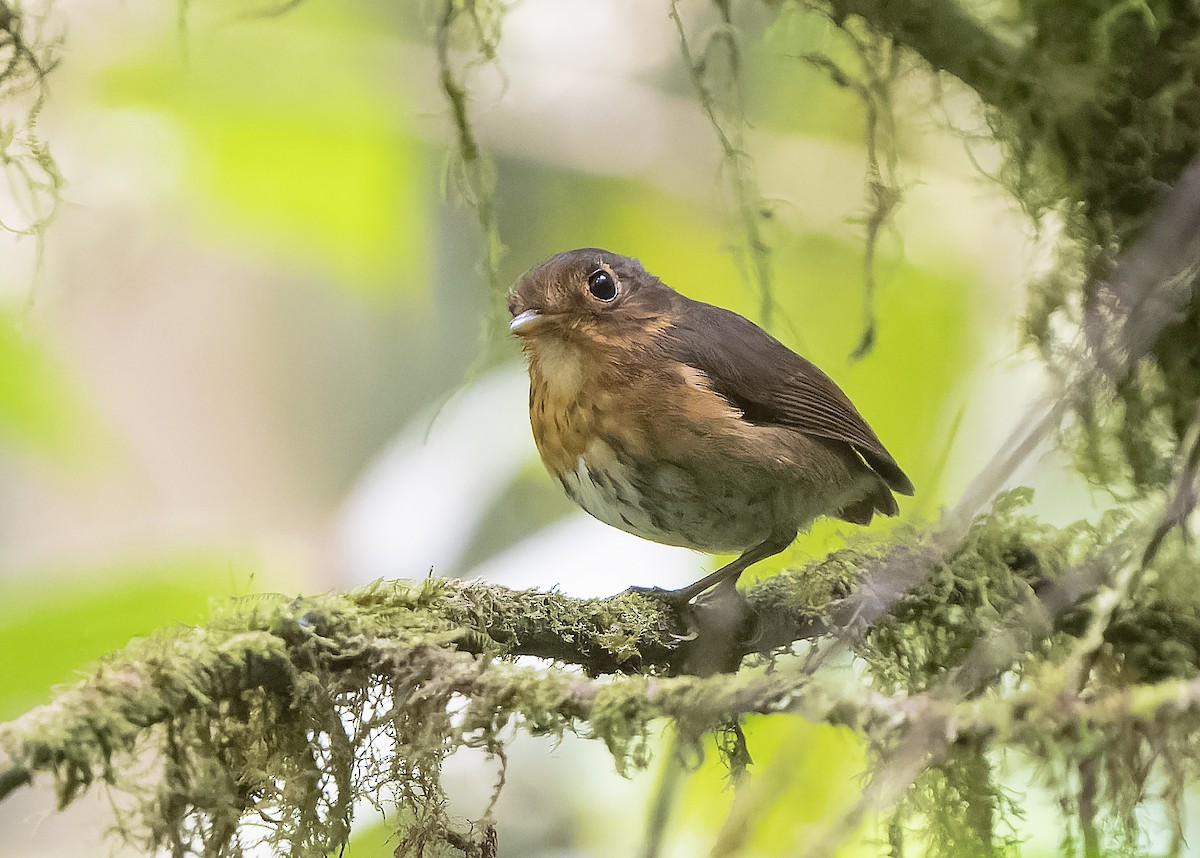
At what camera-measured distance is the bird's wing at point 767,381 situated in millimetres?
1739

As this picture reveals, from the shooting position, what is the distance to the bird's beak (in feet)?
5.32

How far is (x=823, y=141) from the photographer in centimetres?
246

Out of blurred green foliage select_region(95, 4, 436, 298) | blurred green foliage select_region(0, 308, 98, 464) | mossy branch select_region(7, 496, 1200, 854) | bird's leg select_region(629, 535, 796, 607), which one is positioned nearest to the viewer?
mossy branch select_region(7, 496, 1200, 854)

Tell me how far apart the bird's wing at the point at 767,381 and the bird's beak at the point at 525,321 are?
0.83 feet

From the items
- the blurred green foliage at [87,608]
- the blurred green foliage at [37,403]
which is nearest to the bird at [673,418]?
the blurred green foliage at [87,608]

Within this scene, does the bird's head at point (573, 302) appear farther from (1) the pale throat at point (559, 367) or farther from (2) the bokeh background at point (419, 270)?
(2) the bokeh background at point (419, 270)

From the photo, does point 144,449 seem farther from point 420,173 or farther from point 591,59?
point 591,59

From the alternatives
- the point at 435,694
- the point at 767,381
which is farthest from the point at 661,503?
the point at 435,694

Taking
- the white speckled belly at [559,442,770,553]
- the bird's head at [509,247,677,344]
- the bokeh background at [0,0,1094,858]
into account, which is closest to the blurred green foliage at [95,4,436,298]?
the bokeh background at [0,0,1094,858]

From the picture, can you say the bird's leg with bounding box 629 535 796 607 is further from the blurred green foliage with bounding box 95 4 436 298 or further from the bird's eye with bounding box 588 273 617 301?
the blurred green foliage with bounding box 95 4 436 298

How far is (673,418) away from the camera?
5.23ft

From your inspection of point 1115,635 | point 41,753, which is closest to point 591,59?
point 1115,635

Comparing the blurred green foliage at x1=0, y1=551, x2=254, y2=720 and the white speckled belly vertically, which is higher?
the blurred green foliage at x1=0, y1=551, x2=254, y2=720

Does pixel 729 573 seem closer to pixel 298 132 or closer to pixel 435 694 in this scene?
pixel 435 694
